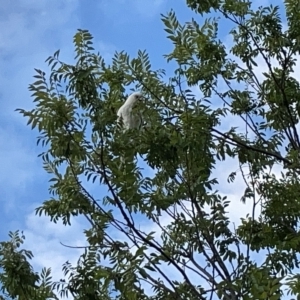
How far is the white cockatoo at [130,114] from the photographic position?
4.62 m

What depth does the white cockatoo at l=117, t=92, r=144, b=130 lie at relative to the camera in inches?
182

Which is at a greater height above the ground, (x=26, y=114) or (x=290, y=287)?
(x=26, y=114)

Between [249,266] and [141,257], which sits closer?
[141,257]

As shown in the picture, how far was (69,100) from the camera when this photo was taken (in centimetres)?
402

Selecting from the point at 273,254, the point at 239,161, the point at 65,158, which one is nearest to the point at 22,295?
the point at 65,158

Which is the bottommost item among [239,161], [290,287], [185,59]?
[290,287]

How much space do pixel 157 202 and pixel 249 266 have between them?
73 cm

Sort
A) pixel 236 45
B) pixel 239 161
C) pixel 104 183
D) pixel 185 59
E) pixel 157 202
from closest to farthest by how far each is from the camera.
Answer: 1. pixel 104 183
2. pixel 157 202
3. pixel 185 59
4. pixel 239 161
5. pixel 236 45

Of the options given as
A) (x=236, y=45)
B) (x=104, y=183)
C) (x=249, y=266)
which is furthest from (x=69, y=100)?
(x=236, y=45)

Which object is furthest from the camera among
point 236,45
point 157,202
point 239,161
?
point 236,45

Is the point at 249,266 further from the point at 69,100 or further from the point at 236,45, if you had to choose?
the point at 236,45

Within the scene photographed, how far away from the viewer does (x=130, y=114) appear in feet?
16.1

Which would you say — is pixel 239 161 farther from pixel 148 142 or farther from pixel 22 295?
pixel 22 295

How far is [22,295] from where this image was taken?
14.6 ft
